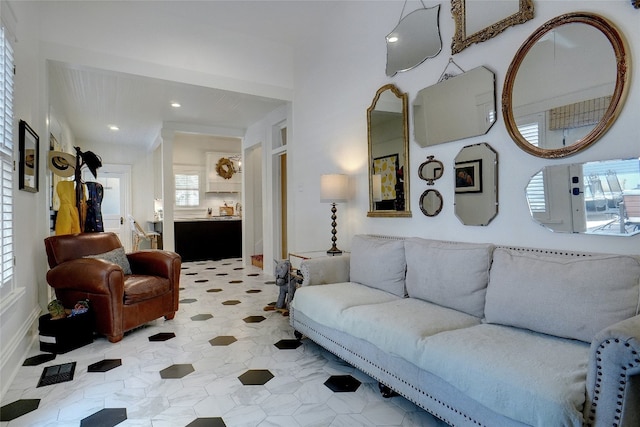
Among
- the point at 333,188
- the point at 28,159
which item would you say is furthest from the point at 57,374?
the point at 333,188

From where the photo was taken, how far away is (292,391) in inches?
78.7

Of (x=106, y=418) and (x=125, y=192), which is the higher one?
(x=125, y=192)

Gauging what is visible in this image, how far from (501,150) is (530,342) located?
1221 millimetres

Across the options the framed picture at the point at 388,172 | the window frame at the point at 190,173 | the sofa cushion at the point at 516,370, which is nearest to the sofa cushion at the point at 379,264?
the framed picture at the point at 388,172

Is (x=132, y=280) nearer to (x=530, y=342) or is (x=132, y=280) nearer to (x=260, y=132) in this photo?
(x=530, y=342)

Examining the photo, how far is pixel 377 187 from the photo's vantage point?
3.21 meters

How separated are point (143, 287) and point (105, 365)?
74 centimetres

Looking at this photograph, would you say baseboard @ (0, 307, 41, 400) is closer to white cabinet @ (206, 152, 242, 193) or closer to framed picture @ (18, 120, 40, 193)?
framed picture @ (18, 120, 40, 193)

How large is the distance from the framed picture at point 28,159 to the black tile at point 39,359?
1220 mm

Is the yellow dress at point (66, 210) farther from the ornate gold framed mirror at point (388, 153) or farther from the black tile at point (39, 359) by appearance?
the ornate gold framed mirror at point (388, 153)

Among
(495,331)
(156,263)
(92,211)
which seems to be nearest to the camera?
(495,331)

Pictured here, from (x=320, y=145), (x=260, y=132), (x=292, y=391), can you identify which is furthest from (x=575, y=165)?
(x=260, y=132)

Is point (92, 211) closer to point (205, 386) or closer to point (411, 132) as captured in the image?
point (205, 386)

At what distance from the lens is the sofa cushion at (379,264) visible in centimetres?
252
